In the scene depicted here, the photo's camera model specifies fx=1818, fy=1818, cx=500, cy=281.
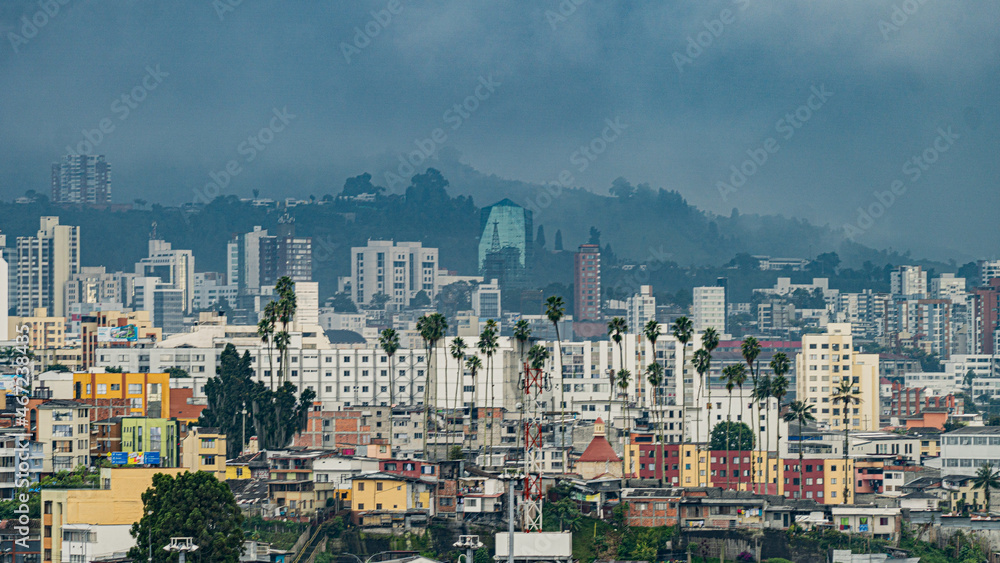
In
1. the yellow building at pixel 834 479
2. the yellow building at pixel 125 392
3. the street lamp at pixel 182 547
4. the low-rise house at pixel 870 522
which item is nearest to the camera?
the street lamp at pixel 182 547

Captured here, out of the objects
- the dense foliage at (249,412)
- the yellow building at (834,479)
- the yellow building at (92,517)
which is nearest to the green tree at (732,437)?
the yellow building at (834,479)

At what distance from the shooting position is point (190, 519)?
66.5m

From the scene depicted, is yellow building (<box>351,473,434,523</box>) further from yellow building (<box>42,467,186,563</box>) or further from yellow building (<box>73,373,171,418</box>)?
yellow building (<box>73,373,171,418</box>)

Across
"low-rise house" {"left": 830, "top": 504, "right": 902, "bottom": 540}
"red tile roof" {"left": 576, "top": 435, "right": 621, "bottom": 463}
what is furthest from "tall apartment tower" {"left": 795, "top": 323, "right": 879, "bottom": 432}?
"low-rise house" {"left": 830, "top": 504, "right": 902, "bottom": 540}

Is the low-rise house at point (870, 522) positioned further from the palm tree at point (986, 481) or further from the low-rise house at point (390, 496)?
the low-rise house at point (390, 496)

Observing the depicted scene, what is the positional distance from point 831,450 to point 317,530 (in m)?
39.4

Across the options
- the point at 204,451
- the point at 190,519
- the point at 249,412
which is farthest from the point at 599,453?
the point at 190,519

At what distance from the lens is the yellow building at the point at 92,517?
70.0 meters

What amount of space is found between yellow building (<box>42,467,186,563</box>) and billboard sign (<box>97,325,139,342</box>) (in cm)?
6484

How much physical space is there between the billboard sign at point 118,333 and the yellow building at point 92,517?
6484 centimetres

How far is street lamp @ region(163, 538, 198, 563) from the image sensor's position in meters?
60.2

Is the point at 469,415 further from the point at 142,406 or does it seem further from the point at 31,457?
the point at 31,457

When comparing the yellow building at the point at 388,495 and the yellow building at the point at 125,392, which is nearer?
the yellow building at the point at 388,495

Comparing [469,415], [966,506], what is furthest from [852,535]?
[469,415]
